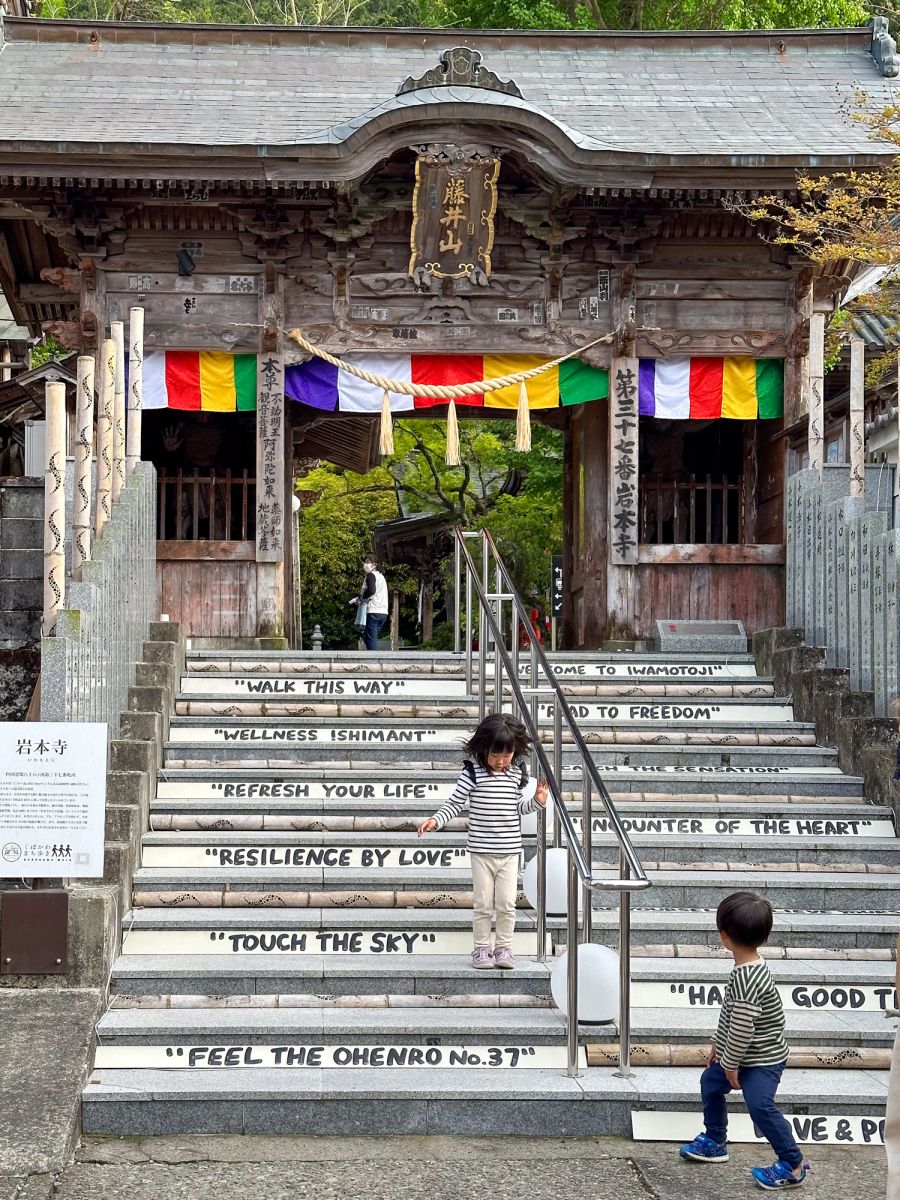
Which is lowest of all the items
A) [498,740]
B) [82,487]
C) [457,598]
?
[498,740]

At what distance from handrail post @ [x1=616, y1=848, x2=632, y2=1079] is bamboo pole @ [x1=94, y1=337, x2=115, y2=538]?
4545 mm

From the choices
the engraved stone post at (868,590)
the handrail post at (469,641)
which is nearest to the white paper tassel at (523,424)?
the handrail post at (469,641)

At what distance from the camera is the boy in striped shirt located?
525 centimetres

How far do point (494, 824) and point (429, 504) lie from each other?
2231cm

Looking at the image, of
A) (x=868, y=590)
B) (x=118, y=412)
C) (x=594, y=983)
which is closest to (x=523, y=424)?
(x=868, y=590)

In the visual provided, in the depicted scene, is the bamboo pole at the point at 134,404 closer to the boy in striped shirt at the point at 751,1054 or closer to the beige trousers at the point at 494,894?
the beige trousers at the point at 494,894

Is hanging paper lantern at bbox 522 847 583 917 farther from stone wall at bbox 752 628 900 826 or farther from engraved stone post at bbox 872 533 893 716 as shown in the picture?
engraved stone post at bbox 872 533 893 716

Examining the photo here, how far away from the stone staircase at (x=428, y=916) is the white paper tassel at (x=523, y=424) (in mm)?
2408

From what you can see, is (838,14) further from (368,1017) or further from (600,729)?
(368,1017)

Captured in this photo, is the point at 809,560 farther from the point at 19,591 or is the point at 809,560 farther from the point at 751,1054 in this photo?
the point at 751,1054

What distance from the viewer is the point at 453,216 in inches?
497

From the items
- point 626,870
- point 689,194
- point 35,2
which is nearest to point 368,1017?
point 626,870

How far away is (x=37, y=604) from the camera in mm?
10367

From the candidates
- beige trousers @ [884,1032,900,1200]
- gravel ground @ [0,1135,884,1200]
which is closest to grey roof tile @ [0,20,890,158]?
gravel ground @ [0,1135,884,1200]
